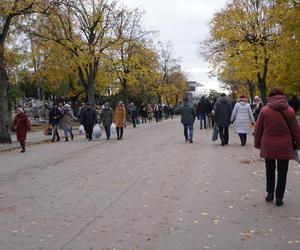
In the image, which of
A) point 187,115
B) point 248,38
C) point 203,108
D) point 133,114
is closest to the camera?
point 187,115

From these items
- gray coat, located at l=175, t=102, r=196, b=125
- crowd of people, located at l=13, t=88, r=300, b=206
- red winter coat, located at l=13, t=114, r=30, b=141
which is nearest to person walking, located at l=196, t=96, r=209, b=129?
crowd of people, located at l=13, t=88, r=300, b=206

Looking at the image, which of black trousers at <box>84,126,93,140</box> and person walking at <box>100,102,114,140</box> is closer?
person walking at <box>100,102,114,140</box>

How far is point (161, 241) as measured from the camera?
21.7ft

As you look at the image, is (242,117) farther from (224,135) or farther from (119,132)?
(119,132)

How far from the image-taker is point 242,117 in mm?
19109

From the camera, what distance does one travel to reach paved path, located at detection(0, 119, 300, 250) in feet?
22.0

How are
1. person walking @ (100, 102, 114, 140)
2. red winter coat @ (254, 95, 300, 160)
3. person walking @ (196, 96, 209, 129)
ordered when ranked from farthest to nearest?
1. person walking @ (196, 96, 209, 129)
2. person walking @ (100, 102, 114, 140)
3. red winter coat @ (254, 95, 300, 160)

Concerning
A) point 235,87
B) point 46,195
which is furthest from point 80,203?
point 235,87

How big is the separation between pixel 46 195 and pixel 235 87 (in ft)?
256

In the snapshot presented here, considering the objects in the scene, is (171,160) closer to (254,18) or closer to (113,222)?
(113,222)

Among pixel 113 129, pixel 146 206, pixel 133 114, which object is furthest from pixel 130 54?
pixel 146 206

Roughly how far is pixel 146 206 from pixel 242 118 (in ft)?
36.0

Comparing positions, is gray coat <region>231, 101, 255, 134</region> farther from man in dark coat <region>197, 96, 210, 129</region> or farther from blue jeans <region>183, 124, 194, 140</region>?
man in dark coat <region>197, 96, 210, 129</region>

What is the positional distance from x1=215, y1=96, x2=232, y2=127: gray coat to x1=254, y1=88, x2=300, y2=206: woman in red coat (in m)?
10.6
